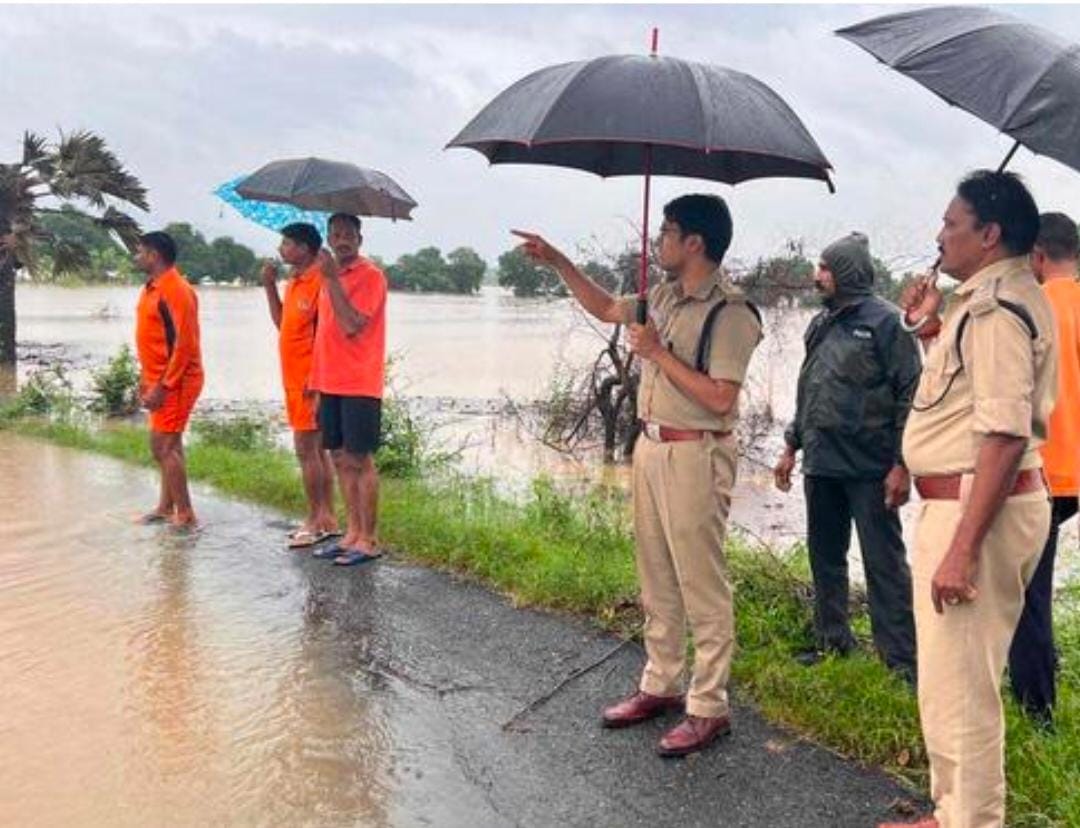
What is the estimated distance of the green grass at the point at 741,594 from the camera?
3.28 m

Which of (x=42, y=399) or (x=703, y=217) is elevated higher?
(x=703, y=217)

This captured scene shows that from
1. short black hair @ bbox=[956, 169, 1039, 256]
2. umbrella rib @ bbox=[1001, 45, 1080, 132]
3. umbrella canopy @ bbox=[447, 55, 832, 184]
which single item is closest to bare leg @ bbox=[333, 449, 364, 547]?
umbrella canopy @ bbox=[447, 55, 832, 184]

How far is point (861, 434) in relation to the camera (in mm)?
3957

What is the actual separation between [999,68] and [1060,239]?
1.31m

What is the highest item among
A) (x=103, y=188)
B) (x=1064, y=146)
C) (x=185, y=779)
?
(x=103, y=188)

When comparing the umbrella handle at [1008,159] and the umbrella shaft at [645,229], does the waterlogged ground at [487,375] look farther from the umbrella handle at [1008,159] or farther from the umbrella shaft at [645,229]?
the umbrella handle at [1008,159]

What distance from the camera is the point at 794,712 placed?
3.71 metres

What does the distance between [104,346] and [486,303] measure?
3601 centimetres

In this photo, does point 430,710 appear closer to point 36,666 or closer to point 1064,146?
point 36,666

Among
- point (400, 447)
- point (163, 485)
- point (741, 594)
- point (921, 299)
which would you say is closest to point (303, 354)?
point (163, 485)

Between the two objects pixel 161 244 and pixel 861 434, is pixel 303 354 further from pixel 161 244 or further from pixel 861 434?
pixel 861 434

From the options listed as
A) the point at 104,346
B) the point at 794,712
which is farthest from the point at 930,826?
the point at 104,346

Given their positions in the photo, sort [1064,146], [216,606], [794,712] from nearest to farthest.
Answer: [1064,146] < [794,712] < [216,606]

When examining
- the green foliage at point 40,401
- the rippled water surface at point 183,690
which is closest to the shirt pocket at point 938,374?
the rippled water surface at point 183,690
